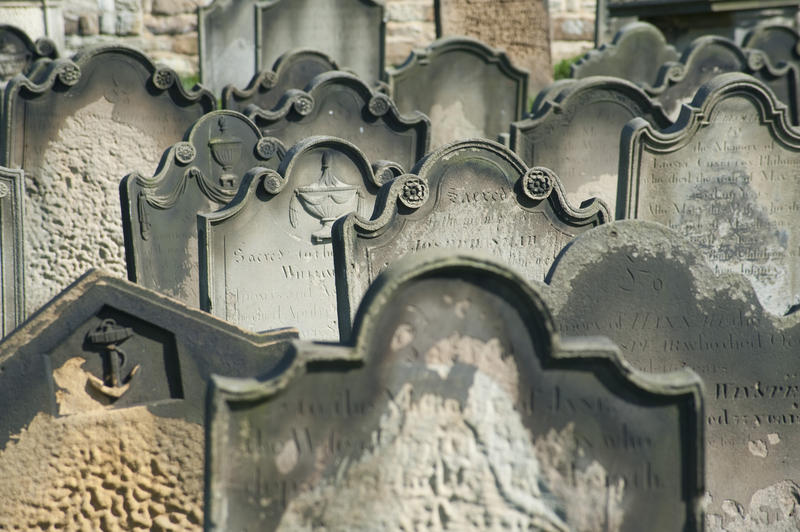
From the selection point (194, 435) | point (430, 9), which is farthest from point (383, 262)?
point (430, 9)

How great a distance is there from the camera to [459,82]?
9281mm

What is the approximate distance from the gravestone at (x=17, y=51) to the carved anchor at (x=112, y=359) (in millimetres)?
7508

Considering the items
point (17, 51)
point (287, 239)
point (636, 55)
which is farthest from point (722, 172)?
point (17, 51)

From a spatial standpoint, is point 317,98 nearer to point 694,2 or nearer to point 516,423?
point 516,423

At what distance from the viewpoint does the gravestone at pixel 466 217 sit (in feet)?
15.8

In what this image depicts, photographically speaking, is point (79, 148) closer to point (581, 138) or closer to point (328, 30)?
point (581, 138)

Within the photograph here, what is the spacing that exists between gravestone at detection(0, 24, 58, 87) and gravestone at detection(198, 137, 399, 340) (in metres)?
5.79

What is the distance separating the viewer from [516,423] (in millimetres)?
2863

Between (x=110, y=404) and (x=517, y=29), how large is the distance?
11.5m

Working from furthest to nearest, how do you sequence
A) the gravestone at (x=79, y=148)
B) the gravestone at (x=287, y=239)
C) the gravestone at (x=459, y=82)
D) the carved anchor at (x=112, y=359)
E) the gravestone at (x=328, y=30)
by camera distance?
the gravestone at (x=328, y=30) → the gravestone at (x=459, y=82) → the gravestone at (x=79, y=148) → the gravestone at (x=287, y=239) → the carved anchor at (x=112, y=359)

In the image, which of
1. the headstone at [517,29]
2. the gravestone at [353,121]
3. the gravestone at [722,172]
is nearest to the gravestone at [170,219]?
the gravestone at [353,121]

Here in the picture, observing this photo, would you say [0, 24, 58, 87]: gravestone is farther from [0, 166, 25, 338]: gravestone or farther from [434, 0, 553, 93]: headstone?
[434, 0, 553, 93]: headstone

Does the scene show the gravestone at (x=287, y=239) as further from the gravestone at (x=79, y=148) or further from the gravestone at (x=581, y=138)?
the gravestone at (x=79, y=148)

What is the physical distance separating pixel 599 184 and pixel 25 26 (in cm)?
926
